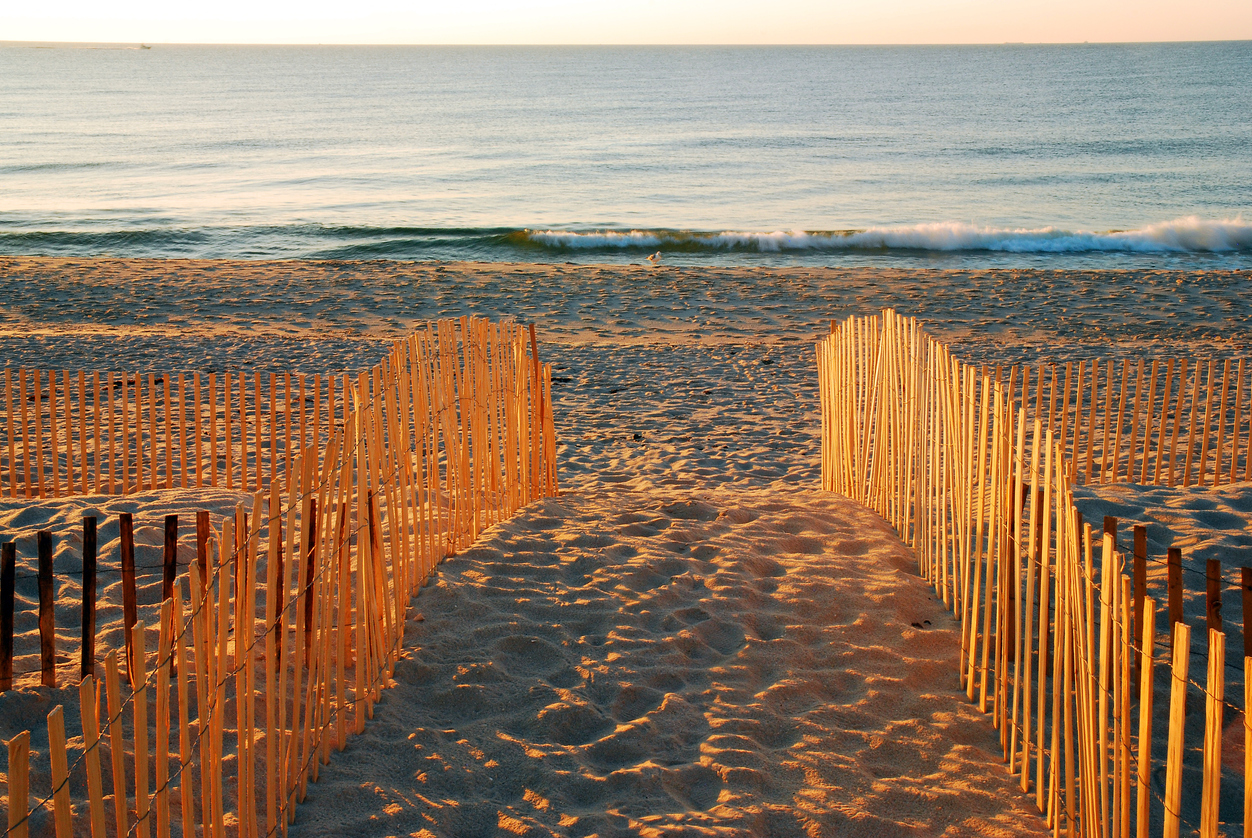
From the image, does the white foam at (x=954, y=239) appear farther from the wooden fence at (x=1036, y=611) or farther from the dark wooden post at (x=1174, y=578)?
the dark wooden post at (x=1174, y=578)

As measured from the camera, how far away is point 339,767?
2.88 meters

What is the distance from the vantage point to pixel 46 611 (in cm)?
299

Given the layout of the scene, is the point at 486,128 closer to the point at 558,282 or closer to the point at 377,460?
the point at 558,282

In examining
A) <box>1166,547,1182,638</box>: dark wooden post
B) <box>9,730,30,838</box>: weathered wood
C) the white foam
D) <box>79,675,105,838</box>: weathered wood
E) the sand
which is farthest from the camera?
the white foam

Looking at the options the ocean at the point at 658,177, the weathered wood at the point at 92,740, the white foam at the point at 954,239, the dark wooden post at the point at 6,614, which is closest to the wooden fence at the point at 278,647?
the weathered wood at the point at 92,740

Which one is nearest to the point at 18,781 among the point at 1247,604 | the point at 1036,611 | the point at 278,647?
the point at 278,647

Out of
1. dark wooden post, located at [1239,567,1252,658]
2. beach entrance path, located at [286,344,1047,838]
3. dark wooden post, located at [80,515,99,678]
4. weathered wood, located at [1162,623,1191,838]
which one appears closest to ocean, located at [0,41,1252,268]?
beach entrance path, located at [286,344,1047,838]

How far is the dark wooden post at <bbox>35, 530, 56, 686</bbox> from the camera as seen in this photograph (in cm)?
291

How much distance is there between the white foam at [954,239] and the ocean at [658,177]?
63 millimetres

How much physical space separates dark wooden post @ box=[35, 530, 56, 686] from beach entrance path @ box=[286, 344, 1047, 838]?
41.4 inches

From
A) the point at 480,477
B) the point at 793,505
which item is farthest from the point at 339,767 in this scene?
the point at 793,505

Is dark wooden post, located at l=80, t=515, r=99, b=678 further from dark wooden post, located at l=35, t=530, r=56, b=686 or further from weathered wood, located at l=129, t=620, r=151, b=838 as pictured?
weathered wood, located at l=129, t=620, r=151, b=838

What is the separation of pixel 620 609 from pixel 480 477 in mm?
1198

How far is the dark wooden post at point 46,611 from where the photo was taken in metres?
2.91
